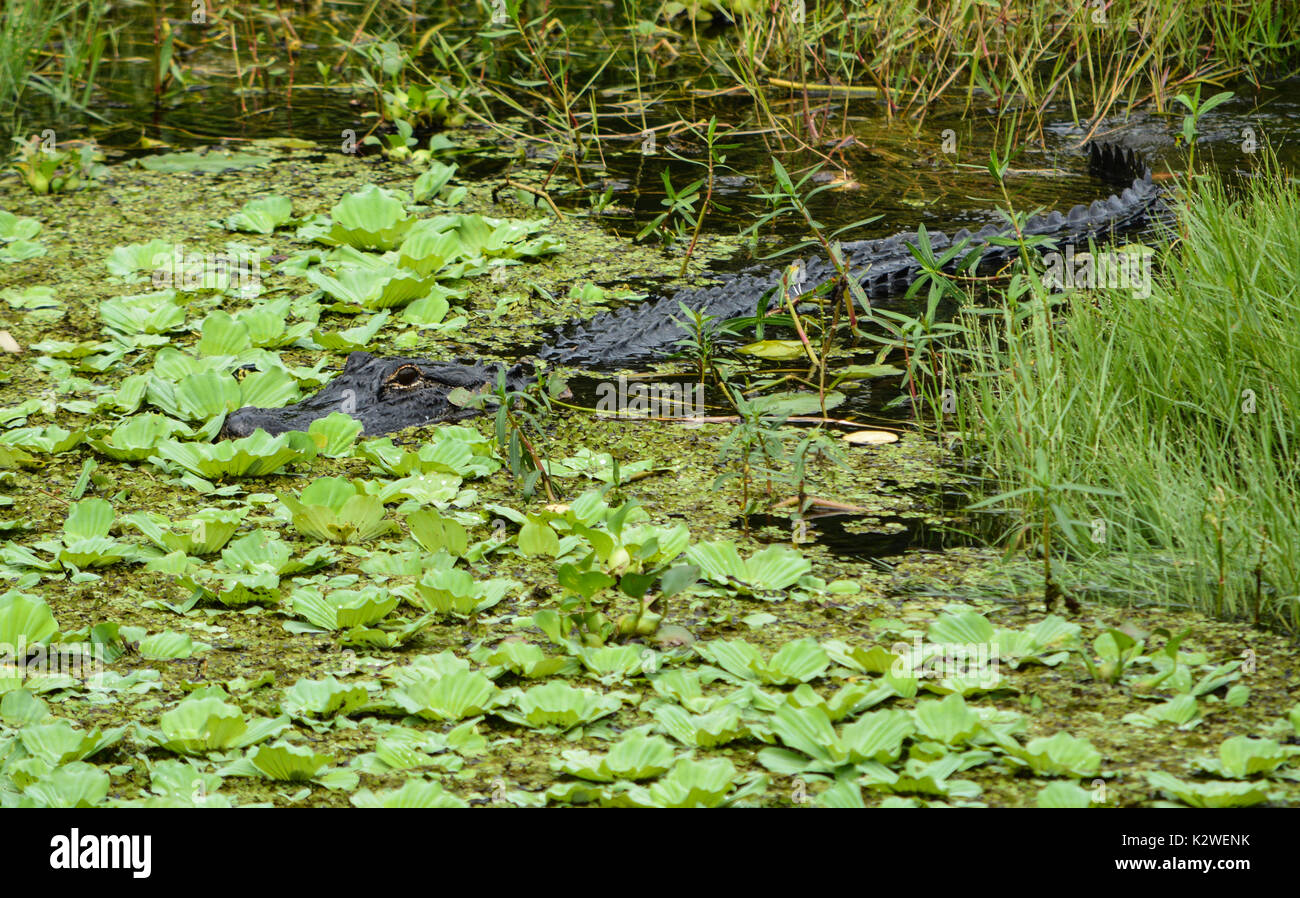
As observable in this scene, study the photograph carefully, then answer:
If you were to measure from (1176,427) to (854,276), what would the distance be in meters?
1.58

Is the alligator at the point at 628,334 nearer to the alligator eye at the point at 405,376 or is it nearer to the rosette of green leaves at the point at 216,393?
the alligator eye at the point at 405,376

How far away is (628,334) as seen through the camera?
12.6ft

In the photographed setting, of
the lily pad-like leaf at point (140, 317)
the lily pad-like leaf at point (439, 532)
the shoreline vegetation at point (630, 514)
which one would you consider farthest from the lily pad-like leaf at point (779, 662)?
the lily pad-like leaf at point (140, 317)

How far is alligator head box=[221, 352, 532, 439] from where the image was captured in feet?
11.1

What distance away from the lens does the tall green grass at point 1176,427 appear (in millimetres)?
2338

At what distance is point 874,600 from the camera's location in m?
2.49

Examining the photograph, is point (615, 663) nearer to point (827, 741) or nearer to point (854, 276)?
point (827, 741)

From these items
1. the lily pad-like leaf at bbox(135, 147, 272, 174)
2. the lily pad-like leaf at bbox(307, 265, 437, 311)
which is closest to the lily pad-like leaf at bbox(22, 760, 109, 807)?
the lily pad-like leaf at bbox(307, 265, 437, 311)

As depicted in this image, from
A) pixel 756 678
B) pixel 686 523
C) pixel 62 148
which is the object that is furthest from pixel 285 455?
pixel 62 148

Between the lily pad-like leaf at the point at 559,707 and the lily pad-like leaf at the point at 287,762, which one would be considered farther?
the lily pad-like leaf at the point at 559,707

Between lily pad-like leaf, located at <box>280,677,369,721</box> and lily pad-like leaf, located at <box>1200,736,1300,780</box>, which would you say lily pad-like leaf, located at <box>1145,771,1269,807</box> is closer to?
lily pad-like leaf, located at <box>1200,736,1300,780</box>

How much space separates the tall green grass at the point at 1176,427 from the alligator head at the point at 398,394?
4.18ft

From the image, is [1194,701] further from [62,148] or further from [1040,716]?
[62,148]

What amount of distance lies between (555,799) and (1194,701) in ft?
3.23
